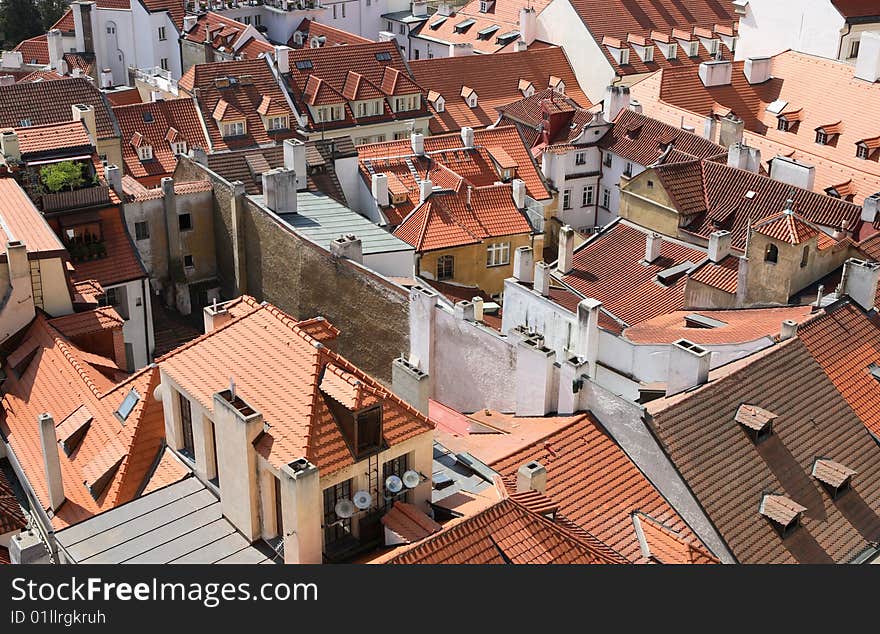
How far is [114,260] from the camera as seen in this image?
4331 cm

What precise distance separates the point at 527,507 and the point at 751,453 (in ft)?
30.2

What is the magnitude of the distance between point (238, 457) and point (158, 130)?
4217 centimetres

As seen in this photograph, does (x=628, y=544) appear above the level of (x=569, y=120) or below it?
below

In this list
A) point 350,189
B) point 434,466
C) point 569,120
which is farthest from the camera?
point 569,120

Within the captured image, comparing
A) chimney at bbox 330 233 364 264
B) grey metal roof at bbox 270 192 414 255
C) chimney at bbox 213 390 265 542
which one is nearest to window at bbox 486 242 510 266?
grey metal roof at bbox 270 192 414 255

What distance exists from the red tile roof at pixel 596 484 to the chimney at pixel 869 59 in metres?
38.5

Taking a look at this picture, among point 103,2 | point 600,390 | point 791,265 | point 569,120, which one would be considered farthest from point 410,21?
point 600,390

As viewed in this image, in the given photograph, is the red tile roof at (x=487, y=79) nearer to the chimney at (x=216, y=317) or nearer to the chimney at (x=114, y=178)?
the chimney at (x=114, y=178)

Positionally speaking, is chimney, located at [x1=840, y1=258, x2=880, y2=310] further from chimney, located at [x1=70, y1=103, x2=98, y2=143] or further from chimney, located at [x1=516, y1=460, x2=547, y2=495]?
chimney, located at [x1=70, y1=103, x2=98, y2=143]

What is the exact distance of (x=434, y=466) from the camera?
29.4 meters

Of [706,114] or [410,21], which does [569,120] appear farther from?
[410,21]

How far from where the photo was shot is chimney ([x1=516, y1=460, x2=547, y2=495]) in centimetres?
2912

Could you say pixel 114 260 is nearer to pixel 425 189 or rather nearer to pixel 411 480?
pixel 425 189

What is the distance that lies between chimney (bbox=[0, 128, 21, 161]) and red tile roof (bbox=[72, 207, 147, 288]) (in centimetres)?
398
